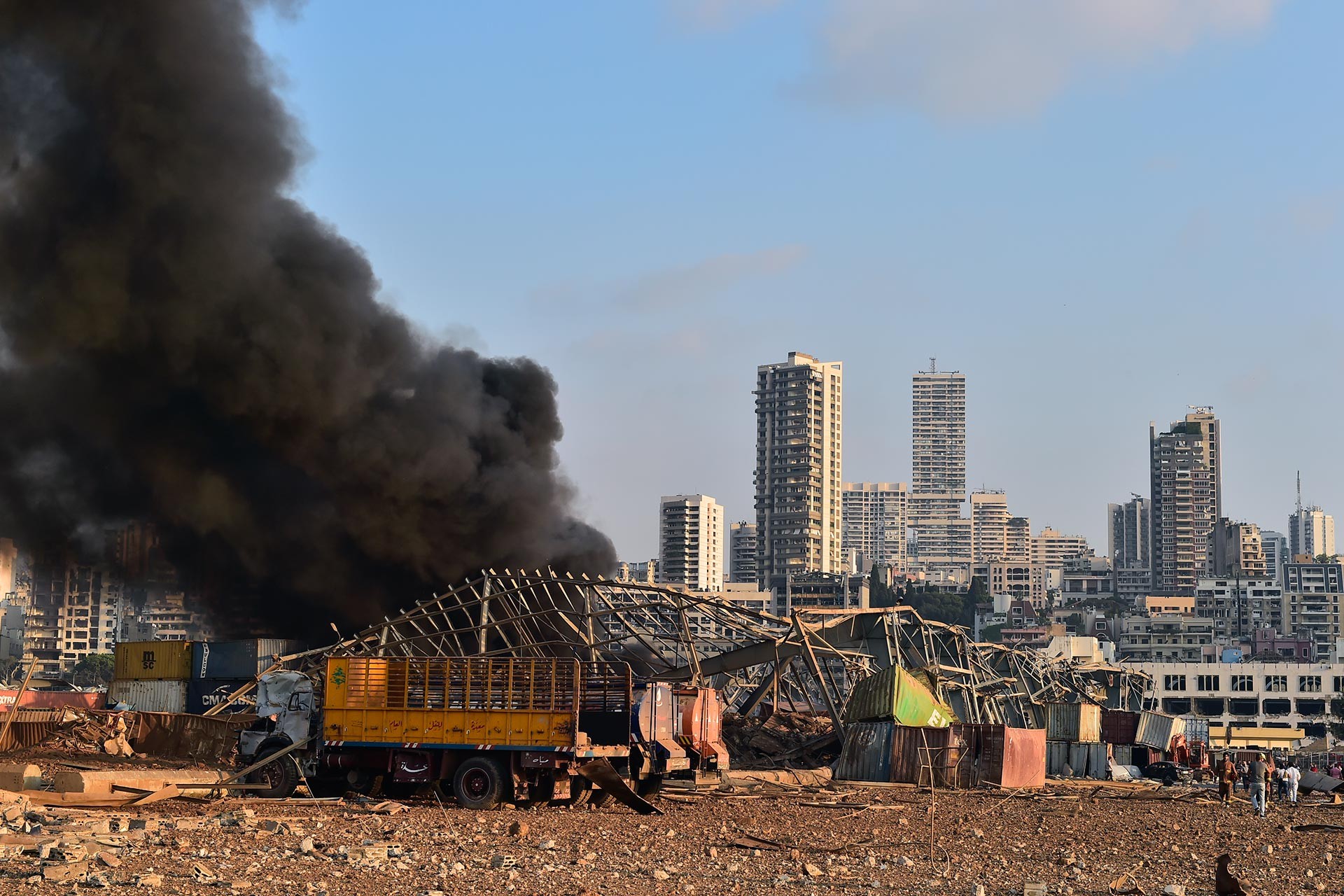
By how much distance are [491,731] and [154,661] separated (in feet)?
107

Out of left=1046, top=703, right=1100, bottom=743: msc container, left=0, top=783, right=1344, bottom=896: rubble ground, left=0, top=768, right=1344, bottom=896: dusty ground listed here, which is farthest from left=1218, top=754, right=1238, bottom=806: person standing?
left=1046, top=703, right=1100, bottom=743: msc container

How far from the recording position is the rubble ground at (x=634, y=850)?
16.7 metres

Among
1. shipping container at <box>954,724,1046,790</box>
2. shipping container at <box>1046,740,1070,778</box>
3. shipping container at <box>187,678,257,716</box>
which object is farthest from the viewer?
shipping container at <box>187,678,257,716</box>

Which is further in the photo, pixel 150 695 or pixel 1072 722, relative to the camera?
pixel 1072 722

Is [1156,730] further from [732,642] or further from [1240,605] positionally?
[1240,605]

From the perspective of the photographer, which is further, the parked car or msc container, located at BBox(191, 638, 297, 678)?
msc container, located at BBox(191, 638, 297, 678)

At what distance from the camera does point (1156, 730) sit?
5762cm

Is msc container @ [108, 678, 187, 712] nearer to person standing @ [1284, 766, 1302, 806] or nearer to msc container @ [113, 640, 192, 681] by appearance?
msc container @ [113, 640, 192, 681]

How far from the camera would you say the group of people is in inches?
1192

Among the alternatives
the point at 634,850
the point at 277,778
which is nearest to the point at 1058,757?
the point at 277,778

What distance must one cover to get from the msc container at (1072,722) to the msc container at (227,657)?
28921mm

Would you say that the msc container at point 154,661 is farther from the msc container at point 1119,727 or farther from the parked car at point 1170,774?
the msc container at point 1119,727

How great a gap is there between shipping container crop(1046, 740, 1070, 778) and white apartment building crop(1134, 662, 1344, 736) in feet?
243

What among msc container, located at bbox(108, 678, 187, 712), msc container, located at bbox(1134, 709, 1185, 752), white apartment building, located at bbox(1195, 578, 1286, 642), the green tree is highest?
white apartment building, located at bbox(1195, 578, 1286, 642)
